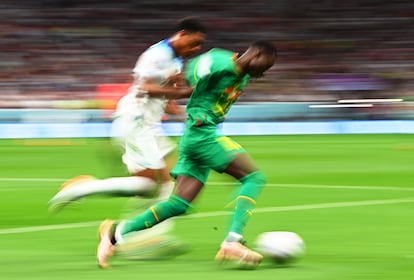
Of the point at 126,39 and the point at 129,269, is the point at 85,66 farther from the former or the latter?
the point at 129,269

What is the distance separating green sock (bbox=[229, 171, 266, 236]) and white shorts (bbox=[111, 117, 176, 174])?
45.3 inches

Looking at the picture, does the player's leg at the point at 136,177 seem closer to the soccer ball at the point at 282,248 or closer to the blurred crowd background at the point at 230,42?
the soccer ball at the point at 282,248

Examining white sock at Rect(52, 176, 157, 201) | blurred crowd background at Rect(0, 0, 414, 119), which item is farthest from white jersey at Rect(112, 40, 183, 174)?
blurred crowd background at Rect(0, 0, 414, 119)

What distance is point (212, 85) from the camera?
764 cm

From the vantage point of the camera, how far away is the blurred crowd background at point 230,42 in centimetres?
3359

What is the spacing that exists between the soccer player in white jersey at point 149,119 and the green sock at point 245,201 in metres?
0.79

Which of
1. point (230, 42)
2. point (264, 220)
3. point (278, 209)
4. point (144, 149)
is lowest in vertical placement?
point (144, 149)

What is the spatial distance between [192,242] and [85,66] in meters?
26.8

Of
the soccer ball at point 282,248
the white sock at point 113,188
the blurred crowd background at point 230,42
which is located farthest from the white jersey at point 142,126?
the blurred crowd background at point 230,42

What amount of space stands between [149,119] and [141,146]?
0.24 meters

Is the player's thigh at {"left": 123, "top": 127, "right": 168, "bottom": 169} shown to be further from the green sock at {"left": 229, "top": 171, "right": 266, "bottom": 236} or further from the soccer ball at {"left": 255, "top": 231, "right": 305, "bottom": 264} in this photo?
the soccer ball at {"left": 255, "top": 231, "right": 305, "bottom": 264}

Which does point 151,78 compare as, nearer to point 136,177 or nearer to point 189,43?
point 189,43

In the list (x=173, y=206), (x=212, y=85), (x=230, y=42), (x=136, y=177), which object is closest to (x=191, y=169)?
(x=173, y=206)

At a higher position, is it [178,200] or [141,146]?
[141,146]
